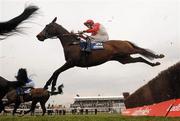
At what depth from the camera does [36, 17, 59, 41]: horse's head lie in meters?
13.1

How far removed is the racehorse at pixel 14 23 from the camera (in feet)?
31.4

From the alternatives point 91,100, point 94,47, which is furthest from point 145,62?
point 91,100

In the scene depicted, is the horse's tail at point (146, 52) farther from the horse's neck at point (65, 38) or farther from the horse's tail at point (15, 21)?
the horse's tail at point (15, 21)

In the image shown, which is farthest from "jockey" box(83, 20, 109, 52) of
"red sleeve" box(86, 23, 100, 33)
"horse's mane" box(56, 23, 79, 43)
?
"horse's mane" box(56, 23, 79, 43)

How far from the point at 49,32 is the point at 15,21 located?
3.56m

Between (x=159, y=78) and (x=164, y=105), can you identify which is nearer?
(x=164, y=105)

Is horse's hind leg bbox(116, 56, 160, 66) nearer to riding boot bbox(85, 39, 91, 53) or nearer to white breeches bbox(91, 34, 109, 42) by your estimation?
white breeches bbox(91, 34, 109, 42)

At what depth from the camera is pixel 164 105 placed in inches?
599

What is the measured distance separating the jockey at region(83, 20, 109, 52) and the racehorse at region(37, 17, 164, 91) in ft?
A: 0.68

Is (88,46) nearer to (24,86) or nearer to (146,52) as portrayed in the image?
(146,52)

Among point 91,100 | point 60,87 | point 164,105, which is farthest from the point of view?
point 91,100

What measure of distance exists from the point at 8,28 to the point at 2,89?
1.51 metres

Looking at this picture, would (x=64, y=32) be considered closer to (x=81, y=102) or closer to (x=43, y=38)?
(x=43, y=38)

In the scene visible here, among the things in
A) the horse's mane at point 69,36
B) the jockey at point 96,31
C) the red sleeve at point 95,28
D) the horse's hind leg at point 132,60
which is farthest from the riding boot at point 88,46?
the horse's hind leg at point 132,60
